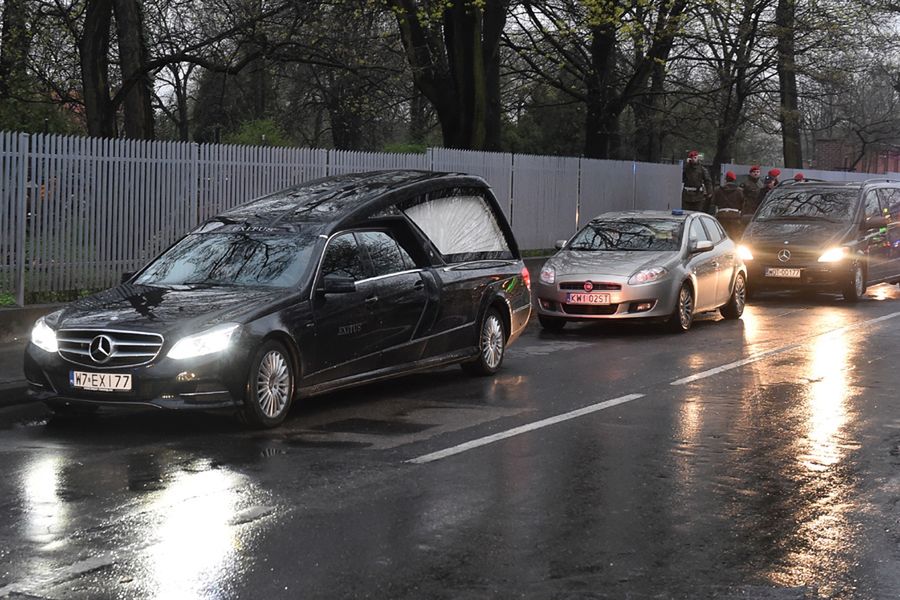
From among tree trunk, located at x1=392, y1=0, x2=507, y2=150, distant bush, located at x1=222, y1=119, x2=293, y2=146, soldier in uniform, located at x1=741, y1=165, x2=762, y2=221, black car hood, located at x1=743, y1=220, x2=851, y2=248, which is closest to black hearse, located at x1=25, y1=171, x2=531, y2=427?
black car hood, located at x1=743, y1=220, x2=851, y2=248

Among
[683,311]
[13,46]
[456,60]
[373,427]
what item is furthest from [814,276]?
[13,46]

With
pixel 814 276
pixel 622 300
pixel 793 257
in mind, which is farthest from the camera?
pixel 793 257

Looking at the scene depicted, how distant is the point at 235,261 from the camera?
1062 cm

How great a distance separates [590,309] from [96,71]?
45.4 ft

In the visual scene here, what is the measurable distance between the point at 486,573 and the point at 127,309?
15.6ft

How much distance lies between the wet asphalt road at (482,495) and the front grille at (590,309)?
12.2 feet

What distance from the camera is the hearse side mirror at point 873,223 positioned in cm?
2186

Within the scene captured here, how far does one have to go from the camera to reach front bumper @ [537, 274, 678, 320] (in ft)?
52.9

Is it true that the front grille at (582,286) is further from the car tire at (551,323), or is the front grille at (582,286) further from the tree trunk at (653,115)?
the tree trunk at (653,115)

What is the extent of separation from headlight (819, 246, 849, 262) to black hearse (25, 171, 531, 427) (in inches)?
358

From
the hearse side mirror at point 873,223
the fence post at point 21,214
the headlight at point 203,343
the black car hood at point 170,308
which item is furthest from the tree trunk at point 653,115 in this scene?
the headlight at point 203,343

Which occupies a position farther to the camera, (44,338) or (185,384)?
(44,338)

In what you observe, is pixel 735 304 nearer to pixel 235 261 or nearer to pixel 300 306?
pixel 235 261

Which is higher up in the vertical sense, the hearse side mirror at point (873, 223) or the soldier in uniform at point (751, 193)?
the soldier in uniform at point (751, 193)
